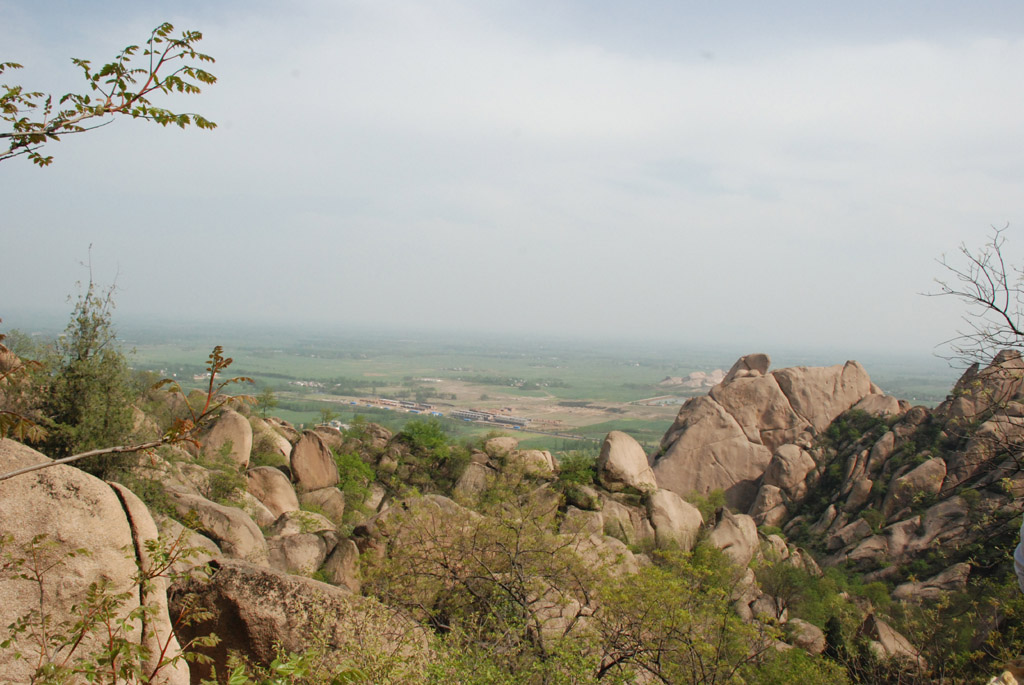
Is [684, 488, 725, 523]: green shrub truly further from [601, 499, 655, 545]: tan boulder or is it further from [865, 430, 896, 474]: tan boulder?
[865, 430, 896, 474]: tan boulder

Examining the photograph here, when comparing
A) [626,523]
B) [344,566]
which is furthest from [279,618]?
[626,523]

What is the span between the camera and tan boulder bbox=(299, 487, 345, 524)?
2903cm

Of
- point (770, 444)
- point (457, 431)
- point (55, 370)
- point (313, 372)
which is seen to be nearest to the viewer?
point (55, 370)

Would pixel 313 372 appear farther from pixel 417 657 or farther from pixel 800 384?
pixel 417 657

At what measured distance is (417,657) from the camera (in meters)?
9.14

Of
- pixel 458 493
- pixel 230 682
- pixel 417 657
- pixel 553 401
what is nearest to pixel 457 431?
pixel 553 401

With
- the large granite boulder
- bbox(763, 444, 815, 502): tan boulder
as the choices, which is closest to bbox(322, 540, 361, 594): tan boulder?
the large granite boulder

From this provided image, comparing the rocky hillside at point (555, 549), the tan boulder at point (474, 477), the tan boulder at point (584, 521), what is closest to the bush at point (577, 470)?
the rocky hillside at point (555, 549)

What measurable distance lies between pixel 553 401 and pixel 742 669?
12279 centimetres

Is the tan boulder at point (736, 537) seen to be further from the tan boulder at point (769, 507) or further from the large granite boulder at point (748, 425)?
the large granite boulder at point (748, 425)

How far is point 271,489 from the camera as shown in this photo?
2708 cm

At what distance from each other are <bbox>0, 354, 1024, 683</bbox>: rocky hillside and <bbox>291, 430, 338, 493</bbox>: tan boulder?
103mm

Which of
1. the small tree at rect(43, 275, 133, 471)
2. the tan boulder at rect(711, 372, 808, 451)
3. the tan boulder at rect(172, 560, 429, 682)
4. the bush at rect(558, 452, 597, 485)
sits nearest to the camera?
the tan boulder at rect(172, 560, 429, 682)

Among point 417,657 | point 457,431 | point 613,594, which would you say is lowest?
point 457,431
